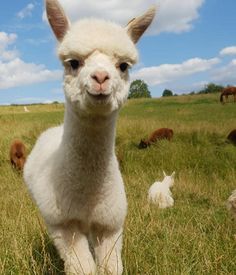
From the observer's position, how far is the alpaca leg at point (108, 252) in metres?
3.76

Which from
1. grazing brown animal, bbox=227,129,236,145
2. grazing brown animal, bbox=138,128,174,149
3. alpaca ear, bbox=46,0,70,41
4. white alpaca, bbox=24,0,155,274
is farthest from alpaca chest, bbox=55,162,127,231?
grazing brown animal, bbox=227,129,236,145

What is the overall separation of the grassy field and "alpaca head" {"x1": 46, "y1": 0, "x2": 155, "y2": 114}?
1135 mm

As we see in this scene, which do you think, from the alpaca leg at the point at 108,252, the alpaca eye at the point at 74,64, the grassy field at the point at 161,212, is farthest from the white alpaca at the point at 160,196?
the alpaca eye at the point at 74,64

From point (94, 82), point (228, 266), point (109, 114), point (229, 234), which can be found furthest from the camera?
point (229, 234)

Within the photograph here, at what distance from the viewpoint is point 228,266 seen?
4301 millimetres

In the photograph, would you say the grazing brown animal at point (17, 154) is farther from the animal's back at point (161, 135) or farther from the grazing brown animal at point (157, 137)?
the animal's back at point (161, 135)

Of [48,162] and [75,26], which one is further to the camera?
[48,162]

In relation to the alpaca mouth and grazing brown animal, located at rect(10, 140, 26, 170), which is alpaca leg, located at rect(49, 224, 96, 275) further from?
grazing brown animal, located at rect(10, 140, 26, 170)

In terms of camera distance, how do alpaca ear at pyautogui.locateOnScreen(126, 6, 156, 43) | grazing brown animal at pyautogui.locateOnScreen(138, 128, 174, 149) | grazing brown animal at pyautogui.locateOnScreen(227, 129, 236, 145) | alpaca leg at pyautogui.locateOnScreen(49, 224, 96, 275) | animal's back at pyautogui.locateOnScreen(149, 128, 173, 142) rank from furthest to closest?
animal's back at pyautogui.locateOnScreen(149, 128, 173, 142)
grazing brown animal at pyautogui.locateOnScreen(227, 129, 236, 145)
grazing brown animal at pyautogui.locateOnScreen(138, 128, 174, 149)
alpaca ear at pyautogui.locateOnScreen(126, 6, 156, 43)
alpaca leg at pyautogui.locateOnScreen(49, 224, 96, 275)

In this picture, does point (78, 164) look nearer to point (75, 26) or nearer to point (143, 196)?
point (75, 26)

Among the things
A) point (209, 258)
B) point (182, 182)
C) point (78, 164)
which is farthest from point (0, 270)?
point (182, 182)

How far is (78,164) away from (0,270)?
101cm

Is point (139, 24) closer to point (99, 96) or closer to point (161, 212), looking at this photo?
point (99, 96)

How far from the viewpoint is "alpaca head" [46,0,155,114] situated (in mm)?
3342
